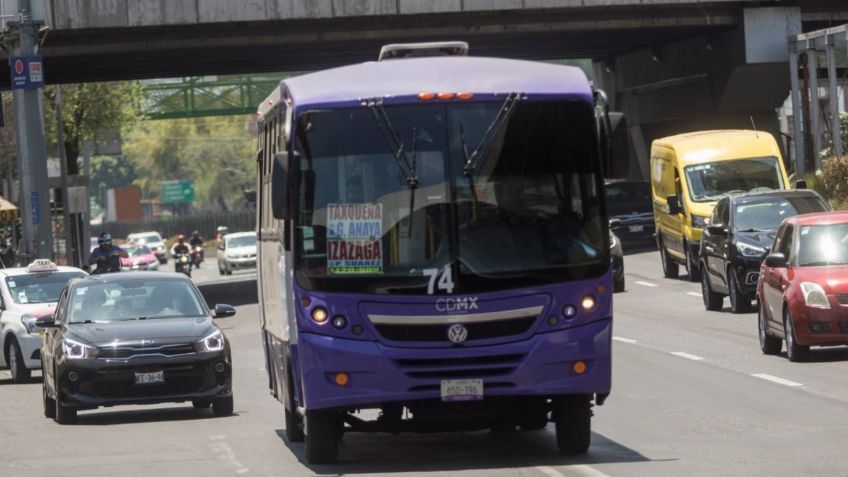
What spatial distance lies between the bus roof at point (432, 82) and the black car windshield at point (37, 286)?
13.3 m

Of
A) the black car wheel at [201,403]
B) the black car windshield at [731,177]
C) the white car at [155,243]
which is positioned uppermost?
the black car windshield at [731,177]

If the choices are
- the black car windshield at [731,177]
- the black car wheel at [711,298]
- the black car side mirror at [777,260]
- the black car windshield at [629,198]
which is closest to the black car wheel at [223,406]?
the black car side mirror at [777,260]

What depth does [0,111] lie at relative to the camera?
38875mm

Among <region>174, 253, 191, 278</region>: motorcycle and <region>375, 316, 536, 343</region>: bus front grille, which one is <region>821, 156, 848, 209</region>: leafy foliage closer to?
<region>375, 316, 536, 343</region>: bus front grille

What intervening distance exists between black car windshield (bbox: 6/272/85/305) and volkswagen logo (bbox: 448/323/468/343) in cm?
1413

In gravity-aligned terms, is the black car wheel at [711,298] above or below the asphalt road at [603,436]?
below

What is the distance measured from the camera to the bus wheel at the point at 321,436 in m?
12.4

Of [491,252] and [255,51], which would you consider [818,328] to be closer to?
[491,252]

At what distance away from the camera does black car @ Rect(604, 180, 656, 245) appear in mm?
44562

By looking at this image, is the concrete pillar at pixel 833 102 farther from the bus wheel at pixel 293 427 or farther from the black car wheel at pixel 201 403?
the bus wheel at pixel 293 427

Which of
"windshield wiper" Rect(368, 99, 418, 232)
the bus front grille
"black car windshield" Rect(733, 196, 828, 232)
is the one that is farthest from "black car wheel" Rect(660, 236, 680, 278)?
the bus front grille

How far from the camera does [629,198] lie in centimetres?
4484

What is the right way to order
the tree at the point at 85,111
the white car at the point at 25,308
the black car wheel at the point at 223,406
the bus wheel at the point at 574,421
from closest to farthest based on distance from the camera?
the bus wheel at the point at 574,421 < the black car wheel at the point at 223,406 < the white car at the point at 25,308 < the tree at the point at 85,111

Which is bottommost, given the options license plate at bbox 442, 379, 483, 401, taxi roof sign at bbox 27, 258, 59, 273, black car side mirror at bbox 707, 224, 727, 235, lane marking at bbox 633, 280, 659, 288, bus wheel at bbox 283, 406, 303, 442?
lane marking at bbox 633, 280, 659, 288
